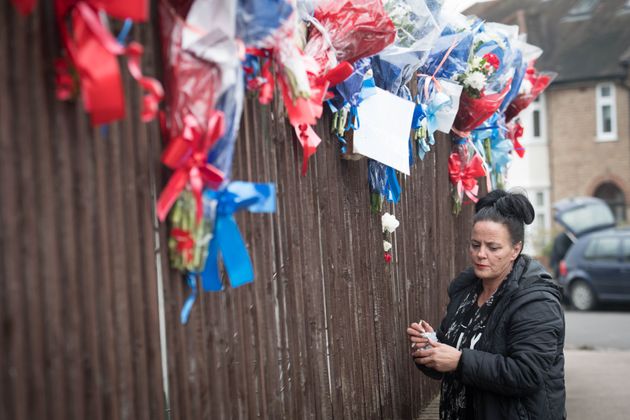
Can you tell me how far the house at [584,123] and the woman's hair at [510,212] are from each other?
20.6m

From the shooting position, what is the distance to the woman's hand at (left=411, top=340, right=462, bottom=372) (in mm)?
3510

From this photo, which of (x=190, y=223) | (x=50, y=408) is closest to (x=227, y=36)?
(x=190, y=223)

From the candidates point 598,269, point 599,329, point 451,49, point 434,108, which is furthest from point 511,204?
point 598,269

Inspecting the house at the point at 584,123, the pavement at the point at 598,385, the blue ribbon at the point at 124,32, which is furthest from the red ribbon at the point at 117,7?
the house at the point at 584,123

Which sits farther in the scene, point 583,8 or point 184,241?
point 583,8

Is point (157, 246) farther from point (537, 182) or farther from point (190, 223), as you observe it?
point (537, 182)

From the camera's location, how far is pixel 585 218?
17.0 m

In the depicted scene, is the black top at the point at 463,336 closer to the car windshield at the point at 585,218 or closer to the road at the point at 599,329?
the road at the point at 599,329

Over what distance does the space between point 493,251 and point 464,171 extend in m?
2.31

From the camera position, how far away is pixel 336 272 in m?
3.70

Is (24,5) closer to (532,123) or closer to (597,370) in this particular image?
(597,370)

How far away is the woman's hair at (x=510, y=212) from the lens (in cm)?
366

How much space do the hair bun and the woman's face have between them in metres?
0.08

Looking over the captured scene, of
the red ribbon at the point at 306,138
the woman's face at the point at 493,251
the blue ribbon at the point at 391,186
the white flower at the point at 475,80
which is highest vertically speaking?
the white flower at the point at 475,80
